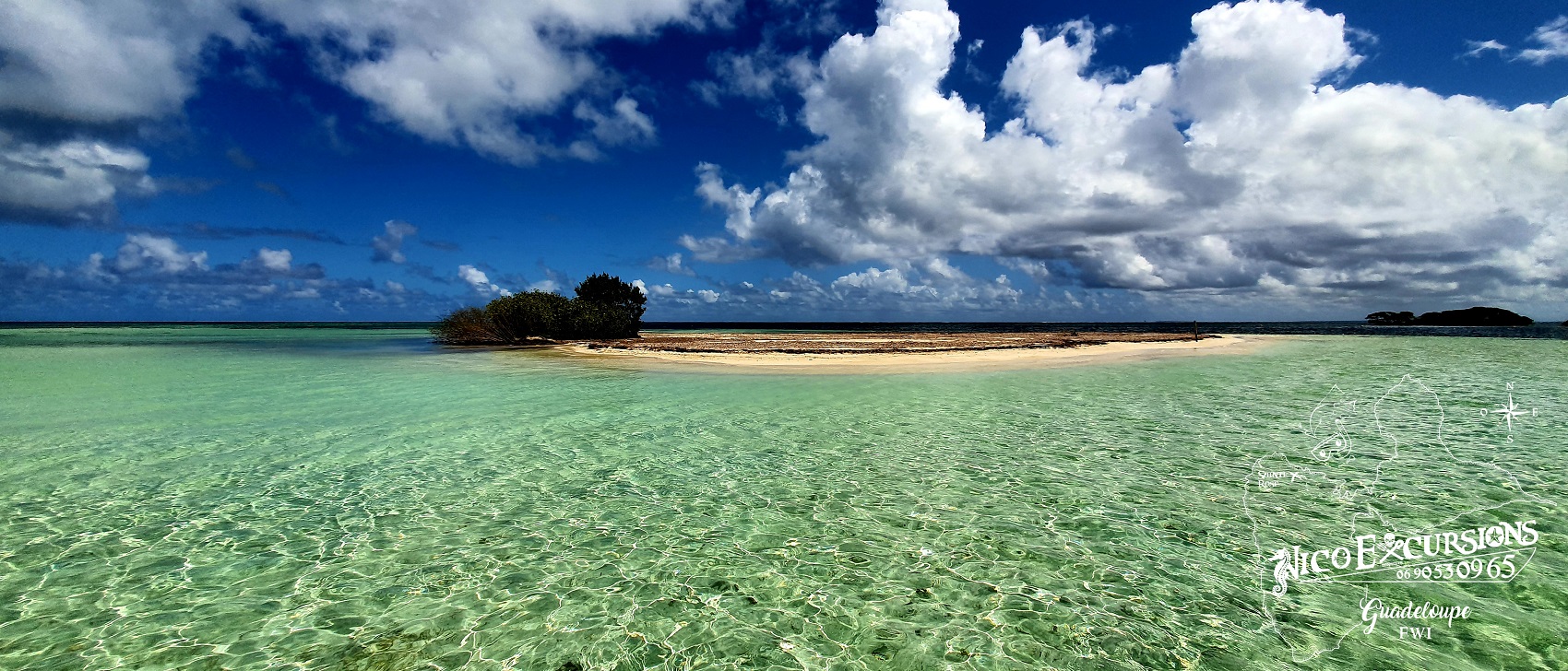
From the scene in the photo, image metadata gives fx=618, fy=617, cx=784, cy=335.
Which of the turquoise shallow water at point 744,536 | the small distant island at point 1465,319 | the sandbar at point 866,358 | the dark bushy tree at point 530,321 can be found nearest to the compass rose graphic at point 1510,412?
the turquoise shallow water at point 744,536

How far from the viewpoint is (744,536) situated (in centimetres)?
789

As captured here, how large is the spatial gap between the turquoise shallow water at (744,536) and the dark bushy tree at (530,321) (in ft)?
140

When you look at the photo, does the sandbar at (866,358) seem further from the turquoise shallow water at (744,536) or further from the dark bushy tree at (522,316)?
the turquoise shallow water at (744,536)

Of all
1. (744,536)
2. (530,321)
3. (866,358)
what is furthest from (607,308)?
(744,536)

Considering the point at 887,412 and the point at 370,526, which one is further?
the point at 887,412

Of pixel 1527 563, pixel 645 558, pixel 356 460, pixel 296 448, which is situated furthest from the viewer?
pixel 296 448

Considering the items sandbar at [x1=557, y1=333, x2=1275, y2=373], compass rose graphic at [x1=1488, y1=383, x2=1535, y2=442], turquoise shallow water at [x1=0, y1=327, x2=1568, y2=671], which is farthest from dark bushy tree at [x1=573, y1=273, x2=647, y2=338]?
compass rose graphic at [x1=1488, y1=383, x2=1535, y2=442]

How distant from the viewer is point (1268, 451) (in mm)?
12203

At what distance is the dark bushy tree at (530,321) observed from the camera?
2346 inches

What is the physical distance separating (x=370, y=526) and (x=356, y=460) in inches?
184

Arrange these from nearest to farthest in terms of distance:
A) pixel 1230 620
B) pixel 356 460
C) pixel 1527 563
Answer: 1. pixel 1230 620
2. pixel 1527 563
3. pixel 356 460

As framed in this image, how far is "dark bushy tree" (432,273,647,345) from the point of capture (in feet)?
196

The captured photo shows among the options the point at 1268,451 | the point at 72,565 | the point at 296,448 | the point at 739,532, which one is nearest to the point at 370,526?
the point at 72,565

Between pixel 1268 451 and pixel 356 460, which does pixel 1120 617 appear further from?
pixel 356 460
